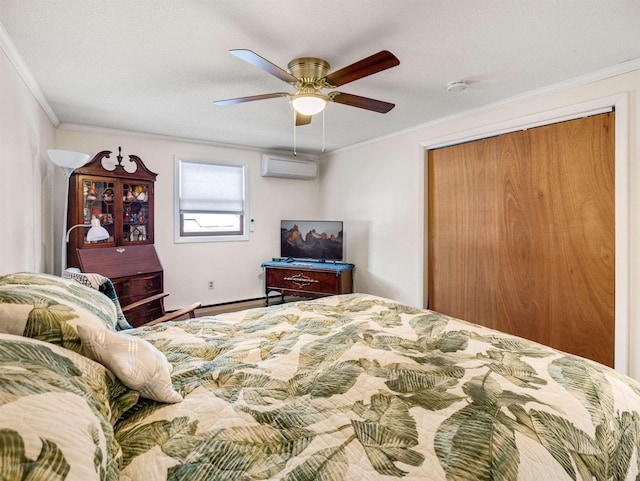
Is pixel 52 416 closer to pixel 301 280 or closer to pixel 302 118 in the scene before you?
pixel 302 118

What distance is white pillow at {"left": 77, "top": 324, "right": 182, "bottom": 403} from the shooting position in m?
0.94

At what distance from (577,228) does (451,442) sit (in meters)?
2.53

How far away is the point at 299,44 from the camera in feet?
6.67

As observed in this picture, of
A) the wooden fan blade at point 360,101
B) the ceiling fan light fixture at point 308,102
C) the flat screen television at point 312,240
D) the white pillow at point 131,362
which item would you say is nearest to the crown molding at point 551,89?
the wooden fan blade at point 360,101

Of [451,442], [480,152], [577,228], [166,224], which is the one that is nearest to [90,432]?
[451,442]

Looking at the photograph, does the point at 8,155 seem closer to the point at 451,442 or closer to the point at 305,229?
the point at 451,442

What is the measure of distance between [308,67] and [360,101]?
0.42 meters

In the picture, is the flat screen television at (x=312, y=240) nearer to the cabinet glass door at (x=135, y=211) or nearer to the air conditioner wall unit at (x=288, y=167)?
the air conditioner wall unit at (x=288, y=167)

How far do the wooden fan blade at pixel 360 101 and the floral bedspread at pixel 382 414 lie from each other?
158 centimetres

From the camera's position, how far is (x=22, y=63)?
2.22m

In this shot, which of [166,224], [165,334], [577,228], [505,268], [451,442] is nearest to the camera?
[451,442]

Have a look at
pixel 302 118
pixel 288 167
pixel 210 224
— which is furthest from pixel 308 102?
pixel 210 224

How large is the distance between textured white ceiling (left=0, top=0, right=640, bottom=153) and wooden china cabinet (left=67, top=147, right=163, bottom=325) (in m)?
0.68

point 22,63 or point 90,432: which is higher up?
point 22,63
